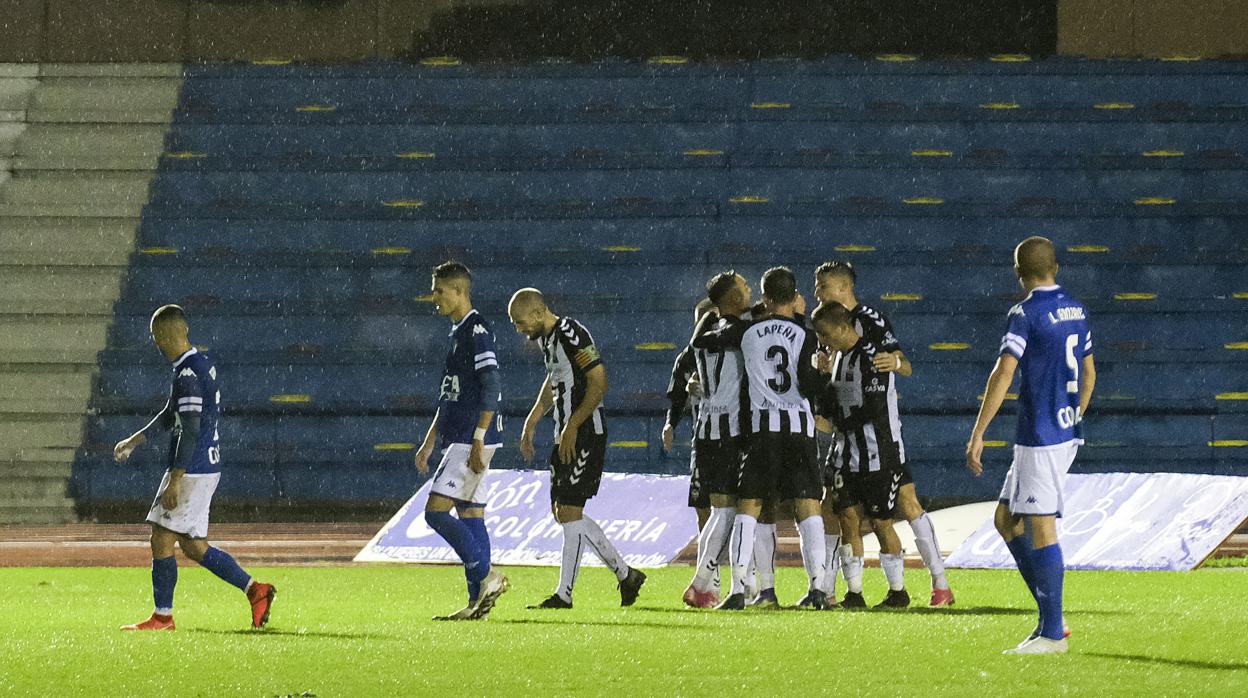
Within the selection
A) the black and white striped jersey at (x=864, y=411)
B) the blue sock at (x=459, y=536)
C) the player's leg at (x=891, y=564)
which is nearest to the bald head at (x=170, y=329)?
the blue sock at (x=459, y=536)

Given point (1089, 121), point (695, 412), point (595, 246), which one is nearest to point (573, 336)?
point (695, 412)

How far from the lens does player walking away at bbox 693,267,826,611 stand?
10305 millimetres

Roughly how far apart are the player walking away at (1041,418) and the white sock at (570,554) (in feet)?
10.3

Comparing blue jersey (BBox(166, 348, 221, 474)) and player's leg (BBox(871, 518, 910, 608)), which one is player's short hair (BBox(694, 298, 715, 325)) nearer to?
player's leg (BBox(871, 518, 910, 608))

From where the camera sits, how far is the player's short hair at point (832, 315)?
10.6 m

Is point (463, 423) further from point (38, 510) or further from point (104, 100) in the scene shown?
point (104, 100)

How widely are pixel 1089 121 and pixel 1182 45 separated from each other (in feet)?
6.26

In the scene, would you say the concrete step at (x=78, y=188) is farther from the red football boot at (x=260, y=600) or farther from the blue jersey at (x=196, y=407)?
the red football boot at (x=260, y=600)

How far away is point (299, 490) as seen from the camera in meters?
21.4

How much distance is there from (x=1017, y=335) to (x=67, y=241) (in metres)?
18.4

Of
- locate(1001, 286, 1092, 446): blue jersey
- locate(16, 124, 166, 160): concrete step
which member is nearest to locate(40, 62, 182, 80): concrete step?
locate(16, 124, 166, 160): concrete step

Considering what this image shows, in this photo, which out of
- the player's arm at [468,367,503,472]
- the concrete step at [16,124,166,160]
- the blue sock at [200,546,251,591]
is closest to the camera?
the blue sock at [200,546,251,591]

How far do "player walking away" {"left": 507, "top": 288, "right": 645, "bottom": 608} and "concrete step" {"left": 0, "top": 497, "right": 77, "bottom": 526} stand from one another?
36.6 feet

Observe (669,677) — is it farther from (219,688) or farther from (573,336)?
(573,336)
